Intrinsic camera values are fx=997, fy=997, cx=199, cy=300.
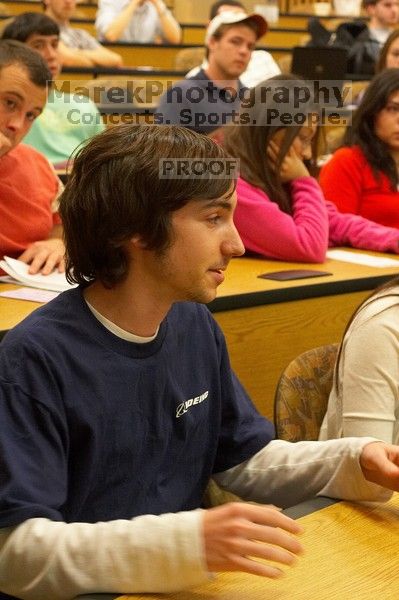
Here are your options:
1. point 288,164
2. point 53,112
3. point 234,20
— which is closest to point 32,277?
point 288,164

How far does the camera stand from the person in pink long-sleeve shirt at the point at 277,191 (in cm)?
299

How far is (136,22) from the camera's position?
7961 millimetres

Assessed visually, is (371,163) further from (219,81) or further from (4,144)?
(219,81)

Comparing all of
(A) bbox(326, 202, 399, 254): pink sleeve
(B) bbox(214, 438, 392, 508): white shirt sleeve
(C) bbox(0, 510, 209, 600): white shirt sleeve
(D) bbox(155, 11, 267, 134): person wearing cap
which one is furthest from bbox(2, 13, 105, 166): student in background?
(C) bbox(0, 510, 209, 600): white shirt sleeve

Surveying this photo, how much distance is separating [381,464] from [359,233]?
2.06 meters

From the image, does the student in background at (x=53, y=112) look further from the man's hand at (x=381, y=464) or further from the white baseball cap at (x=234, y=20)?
the man's hand at (x=381, y=464)

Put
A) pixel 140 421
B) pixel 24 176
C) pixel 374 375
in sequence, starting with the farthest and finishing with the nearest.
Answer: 1. pixel 24 176
2. pixel 374 375
3. pixel 140 421

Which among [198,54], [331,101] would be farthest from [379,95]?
[198,54]

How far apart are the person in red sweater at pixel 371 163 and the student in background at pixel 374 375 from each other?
1887mm

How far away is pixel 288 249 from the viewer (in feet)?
9.93

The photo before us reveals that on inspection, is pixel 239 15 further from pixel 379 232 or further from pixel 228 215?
pixel 228 215

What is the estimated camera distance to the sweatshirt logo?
1.36 meters

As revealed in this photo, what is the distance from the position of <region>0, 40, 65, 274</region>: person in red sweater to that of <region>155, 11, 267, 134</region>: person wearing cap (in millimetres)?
1743

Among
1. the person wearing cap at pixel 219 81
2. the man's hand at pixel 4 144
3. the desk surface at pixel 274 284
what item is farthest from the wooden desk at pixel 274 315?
the person wearing cap at pixel 219 81
